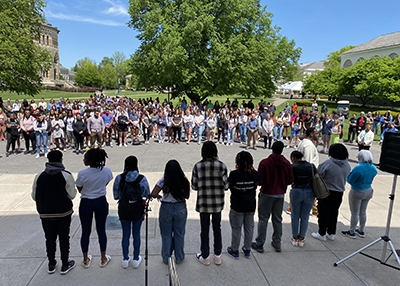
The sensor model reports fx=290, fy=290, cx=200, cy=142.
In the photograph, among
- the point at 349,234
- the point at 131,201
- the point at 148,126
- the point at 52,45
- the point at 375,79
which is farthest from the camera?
the point at 52,45

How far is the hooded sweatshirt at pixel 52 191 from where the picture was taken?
3.87 meters

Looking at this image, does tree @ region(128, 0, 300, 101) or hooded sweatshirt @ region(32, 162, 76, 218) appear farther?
tree @ region(128, 0, 300, 101)

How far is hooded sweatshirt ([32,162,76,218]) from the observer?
12.7 feet

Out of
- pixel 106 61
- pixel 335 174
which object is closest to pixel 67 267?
pixel 335 174

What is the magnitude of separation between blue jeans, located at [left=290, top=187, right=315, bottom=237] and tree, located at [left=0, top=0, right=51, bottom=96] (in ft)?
69.5

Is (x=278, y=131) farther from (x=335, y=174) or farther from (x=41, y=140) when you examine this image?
(x=41, y=140)

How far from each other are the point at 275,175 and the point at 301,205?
0.84m

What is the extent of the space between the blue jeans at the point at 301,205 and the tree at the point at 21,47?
834 inches

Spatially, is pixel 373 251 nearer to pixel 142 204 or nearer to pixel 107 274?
pixel 142 204

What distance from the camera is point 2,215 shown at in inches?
238

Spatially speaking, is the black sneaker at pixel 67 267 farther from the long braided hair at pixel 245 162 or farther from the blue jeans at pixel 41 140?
the blue jeans at pixel 41 140

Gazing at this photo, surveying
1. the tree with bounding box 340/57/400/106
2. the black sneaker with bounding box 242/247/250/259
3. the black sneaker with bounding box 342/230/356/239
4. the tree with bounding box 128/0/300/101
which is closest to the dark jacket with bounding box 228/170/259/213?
the black sneaker with bounding box 242/247/250/259

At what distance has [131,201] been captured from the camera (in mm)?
4023

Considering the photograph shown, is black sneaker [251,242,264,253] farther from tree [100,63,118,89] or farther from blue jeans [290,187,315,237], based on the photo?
tree [100,63,118,89]
